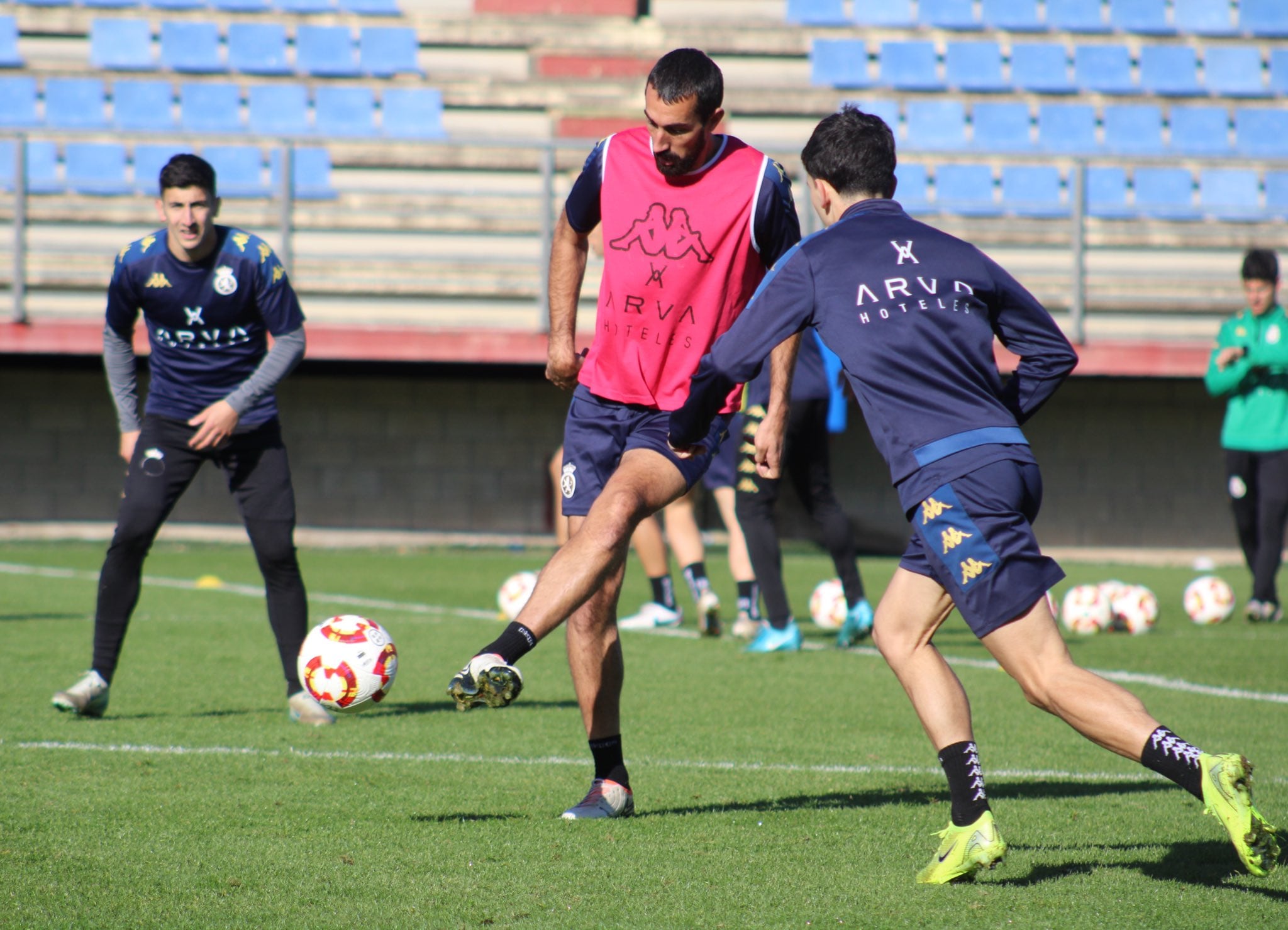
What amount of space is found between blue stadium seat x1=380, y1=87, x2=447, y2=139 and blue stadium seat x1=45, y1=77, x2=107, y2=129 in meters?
3.80

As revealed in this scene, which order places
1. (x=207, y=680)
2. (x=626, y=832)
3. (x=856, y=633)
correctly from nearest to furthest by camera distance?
1. (x=626, y=832)
2. (x=207, y=680)
3. (x=856, y=633)

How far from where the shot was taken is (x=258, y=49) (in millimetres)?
20250

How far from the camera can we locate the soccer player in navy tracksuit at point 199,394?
5.86 m

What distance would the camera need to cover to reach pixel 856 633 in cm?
849

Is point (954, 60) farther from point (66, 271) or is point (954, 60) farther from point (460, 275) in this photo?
point (66, 271)

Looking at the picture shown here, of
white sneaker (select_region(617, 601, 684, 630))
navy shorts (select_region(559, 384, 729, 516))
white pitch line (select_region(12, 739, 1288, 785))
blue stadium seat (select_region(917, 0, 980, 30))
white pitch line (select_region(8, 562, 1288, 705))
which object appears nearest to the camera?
navy shorts (select_region(559, 384, 729, 516))

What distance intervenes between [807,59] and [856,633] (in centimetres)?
1360

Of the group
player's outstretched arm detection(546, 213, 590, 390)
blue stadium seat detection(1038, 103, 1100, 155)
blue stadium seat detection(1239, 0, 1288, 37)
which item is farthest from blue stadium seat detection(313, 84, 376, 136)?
player's outstretched arm detection(546, 213, 590, 390)

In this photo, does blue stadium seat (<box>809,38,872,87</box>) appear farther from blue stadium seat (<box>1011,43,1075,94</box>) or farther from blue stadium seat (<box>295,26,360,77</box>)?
blue stadium seat (<box>295,26,360,77</box>)

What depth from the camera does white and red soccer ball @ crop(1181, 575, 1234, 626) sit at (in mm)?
10164

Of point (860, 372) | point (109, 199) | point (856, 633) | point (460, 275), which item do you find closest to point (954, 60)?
point (460, 275)

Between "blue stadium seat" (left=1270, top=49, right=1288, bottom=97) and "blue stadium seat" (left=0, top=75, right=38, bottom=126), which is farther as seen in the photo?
"blue stadium seat" (left=1270, top=49, right=1288, bottom=97)

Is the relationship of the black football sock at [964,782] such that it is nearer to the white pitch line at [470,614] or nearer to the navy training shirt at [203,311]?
the white pitch line at [470,614]

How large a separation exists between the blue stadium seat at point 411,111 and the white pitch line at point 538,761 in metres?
15.7
